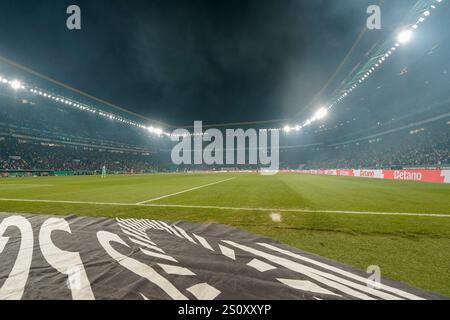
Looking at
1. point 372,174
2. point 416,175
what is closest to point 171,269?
point 416,175

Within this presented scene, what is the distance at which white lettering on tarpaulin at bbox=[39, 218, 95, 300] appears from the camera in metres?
1.94

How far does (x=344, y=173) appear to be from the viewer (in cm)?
3275

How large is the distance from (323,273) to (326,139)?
7077 cm

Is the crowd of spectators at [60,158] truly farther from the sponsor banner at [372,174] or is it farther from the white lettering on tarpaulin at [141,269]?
the sponsor banner at [372,174]

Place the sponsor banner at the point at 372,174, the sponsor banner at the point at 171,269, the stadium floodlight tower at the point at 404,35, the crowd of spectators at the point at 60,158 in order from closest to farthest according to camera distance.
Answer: the sponsor banner at the point at 171,269 → the stadium floodlight tower at the point at 404,35 → the sponsor banner at the point at 372,174 → the crowd of spectators at the point at 60,158

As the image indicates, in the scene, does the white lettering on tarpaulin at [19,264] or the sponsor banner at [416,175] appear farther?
the sponsor banner at [416,175]

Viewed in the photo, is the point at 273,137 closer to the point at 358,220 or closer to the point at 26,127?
the point at 26,127

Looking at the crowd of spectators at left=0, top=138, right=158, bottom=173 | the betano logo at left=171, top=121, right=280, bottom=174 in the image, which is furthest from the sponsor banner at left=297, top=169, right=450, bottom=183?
the crowd of spectators at left=0, top=138, right=158, bottom=173

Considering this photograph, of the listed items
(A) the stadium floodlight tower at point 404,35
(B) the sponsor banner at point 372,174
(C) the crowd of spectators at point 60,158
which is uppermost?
(A) the stadium floodlight tower at point 404,35

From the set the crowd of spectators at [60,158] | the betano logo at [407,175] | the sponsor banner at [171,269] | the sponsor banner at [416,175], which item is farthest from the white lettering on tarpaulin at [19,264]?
the crowd of spectators at [60,158]

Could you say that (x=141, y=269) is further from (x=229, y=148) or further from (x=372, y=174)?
(x=229, y=148)

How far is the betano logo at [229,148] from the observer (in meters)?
69.3

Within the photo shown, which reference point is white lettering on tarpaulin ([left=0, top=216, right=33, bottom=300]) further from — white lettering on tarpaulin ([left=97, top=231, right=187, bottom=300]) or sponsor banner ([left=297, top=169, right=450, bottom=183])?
sponsor banner ([left=297, top=169, right=450, bottom=183])
